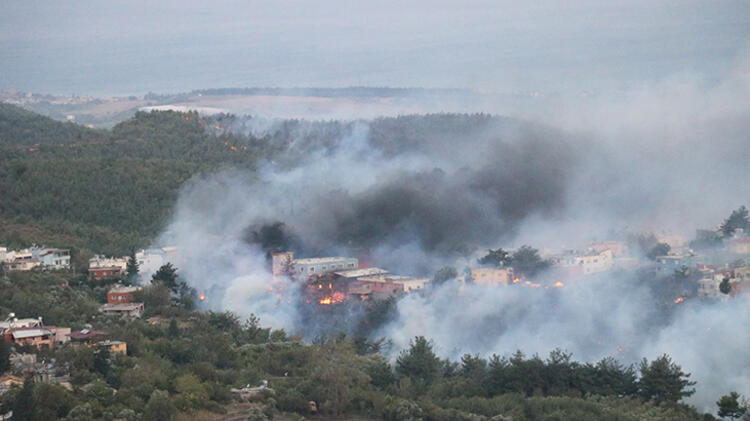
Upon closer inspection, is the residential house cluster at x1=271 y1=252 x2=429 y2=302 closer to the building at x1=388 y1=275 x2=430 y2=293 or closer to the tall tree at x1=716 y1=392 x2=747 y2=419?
the building at x1=388 y1=275 x2=430 y2=293

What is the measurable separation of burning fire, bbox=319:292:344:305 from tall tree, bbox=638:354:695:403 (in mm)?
14600

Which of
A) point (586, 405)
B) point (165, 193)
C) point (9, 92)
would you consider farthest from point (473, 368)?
point (9, 92)

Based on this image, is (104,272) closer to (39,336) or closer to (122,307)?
(122,307)

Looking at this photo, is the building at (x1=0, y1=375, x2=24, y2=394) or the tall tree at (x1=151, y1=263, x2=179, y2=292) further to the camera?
the tall tree at (x1=151, y1=263, x2=179, y2=292)

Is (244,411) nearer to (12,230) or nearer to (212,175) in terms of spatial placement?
(12,230)

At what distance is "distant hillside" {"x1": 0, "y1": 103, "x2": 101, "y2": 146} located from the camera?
6875 centimetres

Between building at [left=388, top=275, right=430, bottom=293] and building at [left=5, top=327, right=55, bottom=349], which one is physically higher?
building at [left=388, top=275, right=430, bottom=293]

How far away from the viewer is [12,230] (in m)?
45.8

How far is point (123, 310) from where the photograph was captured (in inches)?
1334

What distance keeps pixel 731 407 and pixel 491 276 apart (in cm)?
1608

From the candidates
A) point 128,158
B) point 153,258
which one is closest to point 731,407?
point 153,258

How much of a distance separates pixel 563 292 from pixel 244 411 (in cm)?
1628

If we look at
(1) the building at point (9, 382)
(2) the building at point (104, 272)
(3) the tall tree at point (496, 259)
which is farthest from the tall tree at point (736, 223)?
(1) the building at point (9, 382)

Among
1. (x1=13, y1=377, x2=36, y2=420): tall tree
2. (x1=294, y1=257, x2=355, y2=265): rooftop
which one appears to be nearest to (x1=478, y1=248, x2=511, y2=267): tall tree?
(x1=294, y1=257, x2=355, y2=265): rooftop
